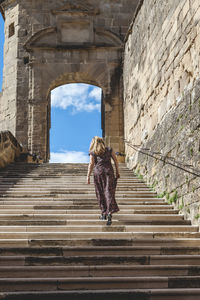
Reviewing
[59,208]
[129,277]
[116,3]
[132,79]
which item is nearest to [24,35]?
[116,3]

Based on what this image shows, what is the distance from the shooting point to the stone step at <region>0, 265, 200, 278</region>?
14.2ft

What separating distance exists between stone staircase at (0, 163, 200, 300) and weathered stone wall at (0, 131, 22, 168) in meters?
2.82

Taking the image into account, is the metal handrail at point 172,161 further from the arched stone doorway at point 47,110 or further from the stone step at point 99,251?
the arched stone doorway at point 47,110

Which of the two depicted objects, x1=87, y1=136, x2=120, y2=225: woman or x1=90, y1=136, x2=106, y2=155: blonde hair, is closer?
x1=87, y1=136, x2=120, y2=225: woman

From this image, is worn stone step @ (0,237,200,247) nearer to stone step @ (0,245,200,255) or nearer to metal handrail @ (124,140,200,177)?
stone step @ (0,245,200,255)

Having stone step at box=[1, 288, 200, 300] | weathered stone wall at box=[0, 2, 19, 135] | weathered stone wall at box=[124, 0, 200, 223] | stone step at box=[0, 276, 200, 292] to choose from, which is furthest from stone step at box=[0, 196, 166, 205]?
weathered stone wall at box=[0, 2, 19, 135]

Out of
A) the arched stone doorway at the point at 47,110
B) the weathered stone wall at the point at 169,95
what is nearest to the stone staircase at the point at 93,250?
the weathered stone wall at the point at 169,95

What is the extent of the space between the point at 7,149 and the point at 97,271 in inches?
290

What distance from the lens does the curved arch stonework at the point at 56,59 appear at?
1484 cm

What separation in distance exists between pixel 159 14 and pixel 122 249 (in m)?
5.30

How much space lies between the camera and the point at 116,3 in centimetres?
1586

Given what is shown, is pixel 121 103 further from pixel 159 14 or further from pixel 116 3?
pixel 159 14

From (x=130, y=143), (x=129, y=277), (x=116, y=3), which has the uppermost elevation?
(x=116, y=3)

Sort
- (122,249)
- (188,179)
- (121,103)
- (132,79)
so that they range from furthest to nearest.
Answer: (121,103), (132,79), (188,179), (122,249)
